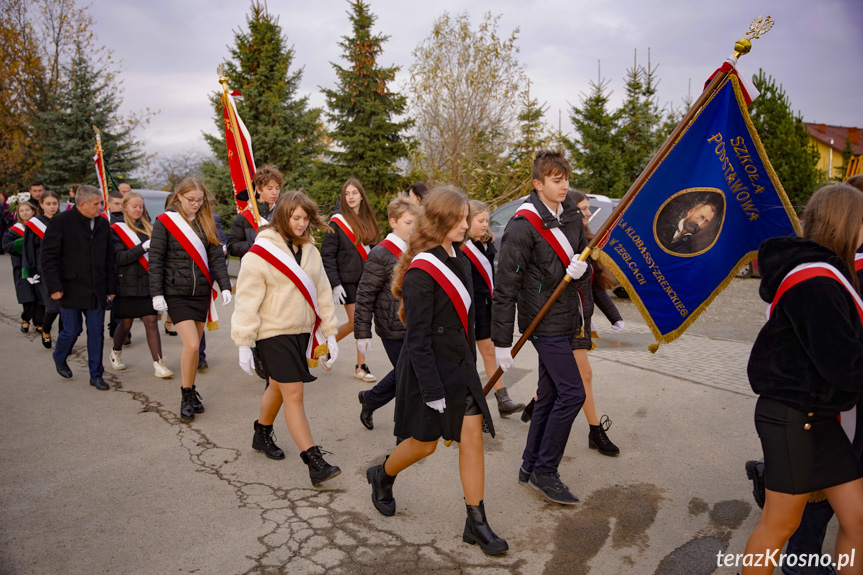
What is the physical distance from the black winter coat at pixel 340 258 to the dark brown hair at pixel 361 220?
13 centimetres

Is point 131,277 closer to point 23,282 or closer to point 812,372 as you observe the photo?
point 23,282

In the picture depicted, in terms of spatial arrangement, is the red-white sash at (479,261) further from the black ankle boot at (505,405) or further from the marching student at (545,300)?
the marching student at (545,300)

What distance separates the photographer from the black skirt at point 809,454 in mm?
2572

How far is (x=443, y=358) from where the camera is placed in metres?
3.44

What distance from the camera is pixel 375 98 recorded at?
18.9 m

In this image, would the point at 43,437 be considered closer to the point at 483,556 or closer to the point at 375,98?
the point at 483,556

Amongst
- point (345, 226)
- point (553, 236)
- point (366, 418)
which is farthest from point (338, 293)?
point (553, 236)

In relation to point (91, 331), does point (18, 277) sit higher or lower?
higher

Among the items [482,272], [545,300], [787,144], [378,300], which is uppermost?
[787,144]

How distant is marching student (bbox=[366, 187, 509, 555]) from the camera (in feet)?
11.0

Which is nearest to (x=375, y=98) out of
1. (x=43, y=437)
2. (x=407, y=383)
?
(x=43, y=437)

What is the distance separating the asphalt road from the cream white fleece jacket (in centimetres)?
102

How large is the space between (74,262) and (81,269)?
9 cm

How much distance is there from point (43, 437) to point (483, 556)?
3794mm
